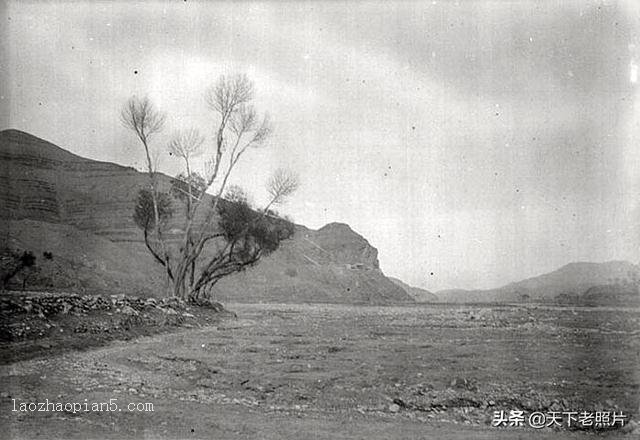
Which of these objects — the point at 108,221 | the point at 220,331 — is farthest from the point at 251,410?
the point at 108,221

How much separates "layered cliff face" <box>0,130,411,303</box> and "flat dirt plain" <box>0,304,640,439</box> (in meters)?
31.7

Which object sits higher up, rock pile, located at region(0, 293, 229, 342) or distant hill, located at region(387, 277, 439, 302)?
rock pile, located at region(0, 293, 229, 342)

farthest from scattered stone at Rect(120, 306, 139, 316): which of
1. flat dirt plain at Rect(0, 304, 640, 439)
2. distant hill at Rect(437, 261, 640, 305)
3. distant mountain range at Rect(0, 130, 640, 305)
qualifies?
distant mountain range at Rect(0, 130, 640, 305)

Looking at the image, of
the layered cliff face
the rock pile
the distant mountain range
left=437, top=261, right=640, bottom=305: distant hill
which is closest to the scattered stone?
the rock pile

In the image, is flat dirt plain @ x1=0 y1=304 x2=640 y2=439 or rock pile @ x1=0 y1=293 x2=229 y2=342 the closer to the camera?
flat dirt plain @ x1=0 y1=304 x2=640 y2=439

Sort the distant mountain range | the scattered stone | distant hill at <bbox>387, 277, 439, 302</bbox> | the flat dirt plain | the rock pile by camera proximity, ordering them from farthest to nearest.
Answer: distant hill at <bbox>387, 277, 439, 302</bbox> → the distant mountain range → the scattered stone → the rock pile → the flat dirt plain

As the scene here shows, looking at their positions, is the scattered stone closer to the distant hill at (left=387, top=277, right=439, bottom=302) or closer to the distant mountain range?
the distant mountain range

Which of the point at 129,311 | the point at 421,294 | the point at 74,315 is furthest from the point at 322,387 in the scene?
the point at 421,294

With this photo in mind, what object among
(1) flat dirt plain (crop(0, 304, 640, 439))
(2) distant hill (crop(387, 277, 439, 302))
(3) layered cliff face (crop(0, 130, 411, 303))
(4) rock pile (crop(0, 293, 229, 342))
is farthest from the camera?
(2) distant hill (crop(387, 277, 439, 302))

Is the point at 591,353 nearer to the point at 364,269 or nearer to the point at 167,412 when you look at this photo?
the point at 167,412

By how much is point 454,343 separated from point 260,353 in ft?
16.2

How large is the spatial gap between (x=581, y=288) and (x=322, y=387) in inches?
2572

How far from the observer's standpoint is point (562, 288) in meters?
69.1

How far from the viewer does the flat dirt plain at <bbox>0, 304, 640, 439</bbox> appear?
5.68 metres
